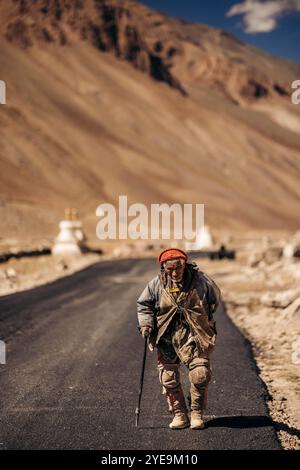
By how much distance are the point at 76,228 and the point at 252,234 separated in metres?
34.9

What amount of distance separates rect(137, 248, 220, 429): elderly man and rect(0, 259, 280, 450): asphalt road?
0.33 m

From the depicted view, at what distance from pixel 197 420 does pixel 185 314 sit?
1.02m

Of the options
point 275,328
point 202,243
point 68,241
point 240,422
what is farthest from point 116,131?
point 240,422

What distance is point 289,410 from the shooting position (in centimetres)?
668

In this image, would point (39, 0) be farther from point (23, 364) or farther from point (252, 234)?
point (23, 364)

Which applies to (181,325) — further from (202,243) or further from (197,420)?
(202,243)

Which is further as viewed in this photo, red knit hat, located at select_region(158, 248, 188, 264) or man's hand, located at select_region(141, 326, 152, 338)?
man's hand, located at select_region(141, 326, 152, 338)

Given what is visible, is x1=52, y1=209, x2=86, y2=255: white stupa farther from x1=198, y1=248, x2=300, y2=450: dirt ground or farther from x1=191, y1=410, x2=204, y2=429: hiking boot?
x1=191, y1=410, x2=204, y2=429: hiking boot

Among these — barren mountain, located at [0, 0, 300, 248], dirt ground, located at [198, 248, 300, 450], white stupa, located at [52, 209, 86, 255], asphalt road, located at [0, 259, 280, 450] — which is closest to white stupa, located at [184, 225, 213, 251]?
white stupa, located at [52, 209, 86, 255]

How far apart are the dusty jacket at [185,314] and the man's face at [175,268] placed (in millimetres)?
125

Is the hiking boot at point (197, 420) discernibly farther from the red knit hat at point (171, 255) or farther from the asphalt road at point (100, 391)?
the red knit hat at point (171, 255)

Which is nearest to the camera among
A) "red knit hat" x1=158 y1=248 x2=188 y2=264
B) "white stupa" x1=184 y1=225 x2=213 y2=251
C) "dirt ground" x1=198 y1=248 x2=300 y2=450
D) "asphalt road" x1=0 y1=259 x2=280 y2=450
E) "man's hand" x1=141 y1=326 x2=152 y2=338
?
"asphalt road" x1=0 y1=259 x2=280 y2=450

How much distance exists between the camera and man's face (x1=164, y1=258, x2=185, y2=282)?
5.85m
